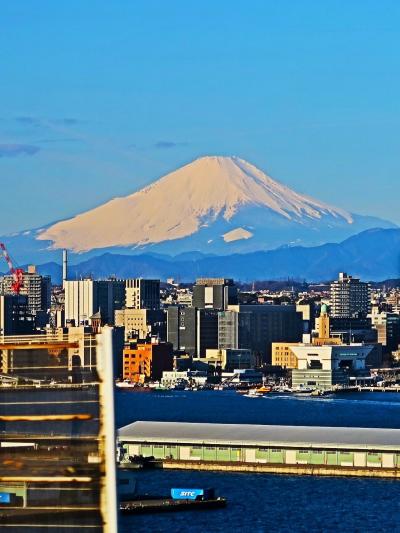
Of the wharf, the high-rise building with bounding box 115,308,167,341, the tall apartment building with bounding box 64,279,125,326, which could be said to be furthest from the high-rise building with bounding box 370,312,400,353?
the wharf

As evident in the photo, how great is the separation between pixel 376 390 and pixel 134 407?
11743mm

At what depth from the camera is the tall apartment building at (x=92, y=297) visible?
238 feet

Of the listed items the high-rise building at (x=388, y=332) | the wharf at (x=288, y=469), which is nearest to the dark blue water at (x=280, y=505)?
the wharf at (x=288, y=469)

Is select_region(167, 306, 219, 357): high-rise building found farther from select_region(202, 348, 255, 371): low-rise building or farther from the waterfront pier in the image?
the waterfront pier

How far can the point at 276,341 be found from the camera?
59312 mm

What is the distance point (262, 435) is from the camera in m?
20.6

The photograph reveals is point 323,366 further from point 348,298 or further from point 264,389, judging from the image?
point 348,298

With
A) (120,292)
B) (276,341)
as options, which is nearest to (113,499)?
(276,341)

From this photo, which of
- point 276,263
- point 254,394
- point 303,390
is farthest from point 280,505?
point 276,263

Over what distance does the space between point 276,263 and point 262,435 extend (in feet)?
521

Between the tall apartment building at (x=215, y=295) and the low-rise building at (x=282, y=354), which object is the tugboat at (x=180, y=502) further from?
the tall apartment building at (x=215, y=295)

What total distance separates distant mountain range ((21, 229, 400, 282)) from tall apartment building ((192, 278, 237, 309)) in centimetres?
9153

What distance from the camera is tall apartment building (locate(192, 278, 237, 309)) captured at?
6494 cm

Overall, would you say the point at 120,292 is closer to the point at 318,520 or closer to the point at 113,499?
the point at 318,520
